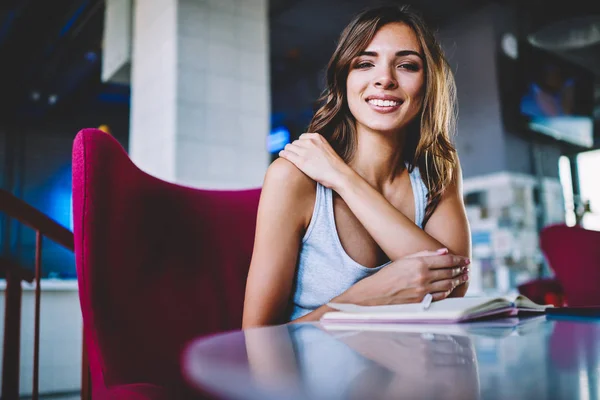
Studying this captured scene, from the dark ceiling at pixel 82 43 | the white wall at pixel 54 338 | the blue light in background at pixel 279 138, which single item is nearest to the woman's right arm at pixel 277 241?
the white wall at pixel 54 338

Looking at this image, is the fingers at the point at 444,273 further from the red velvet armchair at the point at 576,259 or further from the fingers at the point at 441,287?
the red velvet armchair at the point at 576,259

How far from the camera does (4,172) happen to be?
9.00 meters

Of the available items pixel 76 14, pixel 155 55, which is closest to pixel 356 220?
pixel 155 55

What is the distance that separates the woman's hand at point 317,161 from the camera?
1229 mm

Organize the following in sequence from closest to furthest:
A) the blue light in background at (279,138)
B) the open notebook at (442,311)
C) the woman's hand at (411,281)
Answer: the open notebook at (442,311), the woman's hand at (411,281), the blue light in background at (279,138)

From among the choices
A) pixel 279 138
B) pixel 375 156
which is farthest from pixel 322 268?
pixel 279 138

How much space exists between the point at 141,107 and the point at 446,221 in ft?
9.67

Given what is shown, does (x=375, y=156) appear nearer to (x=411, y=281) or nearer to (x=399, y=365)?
(x=411, y=281)

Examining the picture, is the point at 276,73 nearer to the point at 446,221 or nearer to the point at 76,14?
the point at 76,14

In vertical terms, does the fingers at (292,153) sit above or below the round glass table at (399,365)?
above

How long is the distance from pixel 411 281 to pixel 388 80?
23.6 inches

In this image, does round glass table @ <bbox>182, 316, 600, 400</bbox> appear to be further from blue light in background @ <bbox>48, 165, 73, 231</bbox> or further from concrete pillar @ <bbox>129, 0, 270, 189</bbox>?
blue light in background @ <bbox>48, 165, 73, 231</bbox>

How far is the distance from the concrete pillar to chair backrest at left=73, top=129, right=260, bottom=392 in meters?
2.17

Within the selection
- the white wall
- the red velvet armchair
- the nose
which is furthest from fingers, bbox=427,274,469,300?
the white wall
